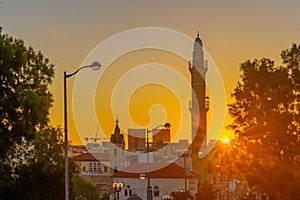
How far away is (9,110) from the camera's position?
79.8ft

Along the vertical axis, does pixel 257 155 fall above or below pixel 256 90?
below

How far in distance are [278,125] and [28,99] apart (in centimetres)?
1674

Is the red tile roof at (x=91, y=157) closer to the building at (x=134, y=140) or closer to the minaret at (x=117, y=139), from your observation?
the minaret at (x=117, y=139)

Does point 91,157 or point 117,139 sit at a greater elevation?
point 117,139

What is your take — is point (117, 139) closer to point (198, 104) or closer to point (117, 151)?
point (117, 151)

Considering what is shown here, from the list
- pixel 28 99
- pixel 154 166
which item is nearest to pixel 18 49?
pixel 28 99

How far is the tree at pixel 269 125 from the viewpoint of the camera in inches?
1417

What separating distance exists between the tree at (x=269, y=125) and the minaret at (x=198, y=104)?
5689cm

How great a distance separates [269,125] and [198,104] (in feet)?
198

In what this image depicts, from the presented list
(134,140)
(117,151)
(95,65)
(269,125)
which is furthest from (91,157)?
(95,65)

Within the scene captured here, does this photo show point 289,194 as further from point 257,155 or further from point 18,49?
point 18,49

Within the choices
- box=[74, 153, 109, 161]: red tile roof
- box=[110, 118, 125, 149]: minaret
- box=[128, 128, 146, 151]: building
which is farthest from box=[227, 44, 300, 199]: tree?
box=[128, 128, 146, 151]: building

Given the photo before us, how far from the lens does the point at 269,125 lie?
36250 millimetres

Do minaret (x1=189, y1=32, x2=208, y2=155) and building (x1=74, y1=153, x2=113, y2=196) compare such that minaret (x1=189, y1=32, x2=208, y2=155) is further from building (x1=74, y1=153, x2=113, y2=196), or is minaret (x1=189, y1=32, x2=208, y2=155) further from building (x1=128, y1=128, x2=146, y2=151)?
building (x1=128, y1=128, x2=146, y2=151)
